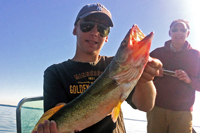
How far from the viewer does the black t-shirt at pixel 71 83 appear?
108 inches

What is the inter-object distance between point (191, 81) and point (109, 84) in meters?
3.96

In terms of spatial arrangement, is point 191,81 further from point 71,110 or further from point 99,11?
point 71,110

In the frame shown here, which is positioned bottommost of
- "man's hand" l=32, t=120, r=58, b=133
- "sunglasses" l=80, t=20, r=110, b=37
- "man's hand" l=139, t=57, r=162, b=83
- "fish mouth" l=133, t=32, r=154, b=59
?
"man's hand" l=32, t=120, r=58, b=133

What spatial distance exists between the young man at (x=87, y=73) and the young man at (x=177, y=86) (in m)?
2.51

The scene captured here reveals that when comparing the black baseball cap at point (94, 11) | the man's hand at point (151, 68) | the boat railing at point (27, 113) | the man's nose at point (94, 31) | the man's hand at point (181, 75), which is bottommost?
the boat railing at point (27, 113)

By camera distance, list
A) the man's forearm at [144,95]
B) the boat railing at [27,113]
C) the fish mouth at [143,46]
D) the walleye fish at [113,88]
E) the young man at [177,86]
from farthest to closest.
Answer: the young man at [177,86] → the boat railing at [27,113] → the man's forearm at [144,95] → the walleye fish at [113,88] → the fish mouth at [143,46]

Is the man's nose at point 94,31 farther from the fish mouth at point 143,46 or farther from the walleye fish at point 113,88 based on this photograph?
the fish mouth at point 143,46

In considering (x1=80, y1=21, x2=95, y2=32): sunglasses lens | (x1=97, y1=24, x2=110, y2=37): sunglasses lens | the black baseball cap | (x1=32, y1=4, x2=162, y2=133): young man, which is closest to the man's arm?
(x1=32, y1=4, x2=162, y2=133): young man

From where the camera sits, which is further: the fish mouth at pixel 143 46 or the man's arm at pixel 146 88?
the man's arm at pixel 146 88

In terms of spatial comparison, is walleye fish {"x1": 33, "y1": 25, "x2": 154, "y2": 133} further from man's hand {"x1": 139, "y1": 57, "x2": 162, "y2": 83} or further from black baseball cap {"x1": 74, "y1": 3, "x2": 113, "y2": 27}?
black baseball cap {"x1": 74, "y1": 3, "x2": 113, "y2": 27}

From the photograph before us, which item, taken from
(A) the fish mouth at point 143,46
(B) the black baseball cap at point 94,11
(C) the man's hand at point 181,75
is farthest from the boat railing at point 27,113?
(C) the man's hand at point 181,75

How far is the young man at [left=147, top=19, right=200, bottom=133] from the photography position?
198 inches

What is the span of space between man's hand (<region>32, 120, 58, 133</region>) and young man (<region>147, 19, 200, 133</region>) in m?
3.72

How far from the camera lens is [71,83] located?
9.70 ft
